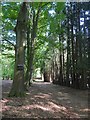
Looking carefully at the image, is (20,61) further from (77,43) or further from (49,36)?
(49,36)

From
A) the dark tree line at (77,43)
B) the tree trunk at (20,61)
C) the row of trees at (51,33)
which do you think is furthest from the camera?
the dark tree line at (77,43)

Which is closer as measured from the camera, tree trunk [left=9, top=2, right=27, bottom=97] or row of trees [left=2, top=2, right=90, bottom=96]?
tree trunk [left=9, top=2, right=27, bottom=97]

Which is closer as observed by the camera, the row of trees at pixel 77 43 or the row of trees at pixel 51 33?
Answer: the row of trees at pixel 51 33

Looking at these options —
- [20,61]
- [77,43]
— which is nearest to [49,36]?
[77,43]

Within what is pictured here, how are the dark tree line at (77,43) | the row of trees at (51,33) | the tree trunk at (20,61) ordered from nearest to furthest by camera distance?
the tree trunk at (20,61) < the row of trees at (51,33) < the dark tree line at (77,43)

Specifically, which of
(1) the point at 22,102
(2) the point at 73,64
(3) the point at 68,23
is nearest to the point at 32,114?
(1) the point at 22,102

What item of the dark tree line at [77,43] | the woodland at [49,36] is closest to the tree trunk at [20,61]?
the woodland at [49,36]

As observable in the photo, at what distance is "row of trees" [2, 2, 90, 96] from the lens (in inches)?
400

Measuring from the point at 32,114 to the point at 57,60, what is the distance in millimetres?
24591

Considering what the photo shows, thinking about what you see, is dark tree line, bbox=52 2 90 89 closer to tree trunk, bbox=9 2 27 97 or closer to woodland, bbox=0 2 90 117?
woodland, bbox=0 2 90 117

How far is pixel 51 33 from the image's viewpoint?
849 inches

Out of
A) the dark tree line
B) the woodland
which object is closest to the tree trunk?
the woodland

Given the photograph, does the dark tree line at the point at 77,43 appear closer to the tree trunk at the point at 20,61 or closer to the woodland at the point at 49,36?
the woodland at the point at 49,36

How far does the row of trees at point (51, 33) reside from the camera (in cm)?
1015
